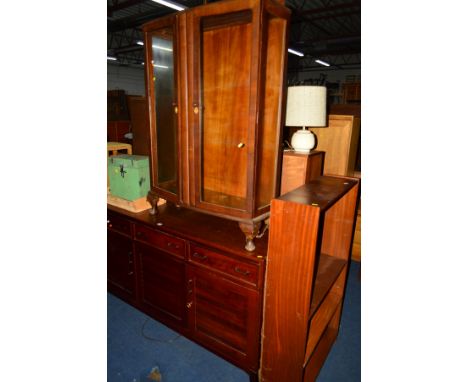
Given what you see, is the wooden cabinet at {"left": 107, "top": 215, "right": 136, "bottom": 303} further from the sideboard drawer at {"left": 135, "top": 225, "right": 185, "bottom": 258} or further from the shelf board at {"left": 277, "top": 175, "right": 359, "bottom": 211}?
the shelf board at {"left": 277, "top": 175, "right": 359, "bottom": 211}

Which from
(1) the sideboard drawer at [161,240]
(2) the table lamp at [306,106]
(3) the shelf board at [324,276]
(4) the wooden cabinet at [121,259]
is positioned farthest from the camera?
(4) the wooden cabinet at [121,259]

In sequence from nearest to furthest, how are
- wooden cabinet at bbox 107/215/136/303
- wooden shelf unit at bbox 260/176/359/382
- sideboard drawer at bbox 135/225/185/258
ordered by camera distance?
wooden shelf unit at bbox 260/176/359/382, sideboard drawer at bbox 135/225/185/258, wooden cabinet at bbox 107/215/136/303

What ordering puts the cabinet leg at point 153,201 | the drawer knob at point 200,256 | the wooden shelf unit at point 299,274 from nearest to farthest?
the wooden shelf unit at point 299,274 → the drawer knob at point 200,256 → the cabinet leg at point 153,201

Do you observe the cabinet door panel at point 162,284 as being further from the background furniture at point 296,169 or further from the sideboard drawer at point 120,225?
the background furniture at point 296,169

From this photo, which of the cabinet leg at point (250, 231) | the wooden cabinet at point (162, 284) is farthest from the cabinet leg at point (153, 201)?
the cabinet leg at point (250, 231)

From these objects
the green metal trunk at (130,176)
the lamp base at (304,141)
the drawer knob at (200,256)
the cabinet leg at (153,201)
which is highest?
the lamp base at (304,141)

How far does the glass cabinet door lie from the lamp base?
699 millimetres

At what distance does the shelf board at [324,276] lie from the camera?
4.86 ft

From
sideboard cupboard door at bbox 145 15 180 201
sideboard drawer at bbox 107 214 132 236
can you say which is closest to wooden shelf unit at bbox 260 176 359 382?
sideboard cupboard door at bbox 145 15 180 201

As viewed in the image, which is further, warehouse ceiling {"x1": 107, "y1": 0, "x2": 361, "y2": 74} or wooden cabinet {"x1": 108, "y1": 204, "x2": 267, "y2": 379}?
warehouse ceiling {"x1": 107, "y1": 0, "x2": 361, "y2": 74}

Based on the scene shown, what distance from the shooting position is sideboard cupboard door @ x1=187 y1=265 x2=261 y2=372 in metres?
1.61

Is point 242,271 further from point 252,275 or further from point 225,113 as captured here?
point 225,113

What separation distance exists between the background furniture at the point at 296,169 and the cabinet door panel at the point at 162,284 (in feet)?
2.69
